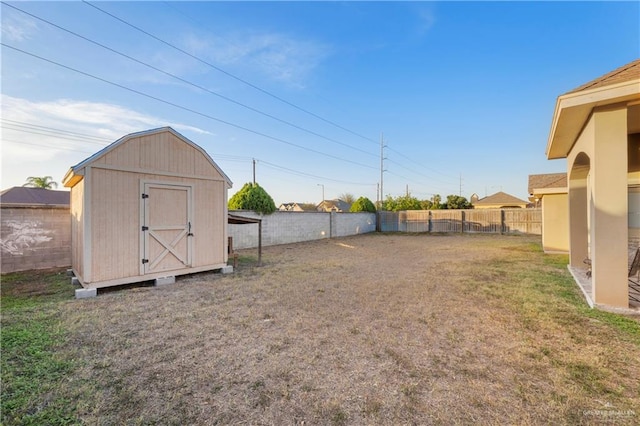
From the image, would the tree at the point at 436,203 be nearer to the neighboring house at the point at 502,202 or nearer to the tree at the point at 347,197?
the neighboring house at the point at 502,202

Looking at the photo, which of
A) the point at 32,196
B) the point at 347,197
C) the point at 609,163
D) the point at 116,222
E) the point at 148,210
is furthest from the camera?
the point at 347,197

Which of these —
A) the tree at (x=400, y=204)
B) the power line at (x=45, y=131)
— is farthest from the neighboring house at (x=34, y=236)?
the tree at (x=400, y=204)

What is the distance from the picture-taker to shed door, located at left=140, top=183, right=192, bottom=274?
546 centimetres

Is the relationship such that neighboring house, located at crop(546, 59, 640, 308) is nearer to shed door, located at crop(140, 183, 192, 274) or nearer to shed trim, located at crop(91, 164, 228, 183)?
shed trim, located at crop(91, 164, 228, 183)

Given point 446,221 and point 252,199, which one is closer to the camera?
point 252,199

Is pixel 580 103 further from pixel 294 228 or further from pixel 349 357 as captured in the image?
pixel 294 228

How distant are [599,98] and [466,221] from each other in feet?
54.1

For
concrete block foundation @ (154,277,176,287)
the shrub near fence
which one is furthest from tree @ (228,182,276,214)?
the shrub near fence

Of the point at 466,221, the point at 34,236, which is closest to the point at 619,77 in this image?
the point at 34,236

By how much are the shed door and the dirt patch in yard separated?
79 cm

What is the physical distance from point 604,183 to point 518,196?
35.8 meters

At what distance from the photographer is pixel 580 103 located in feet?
12.4

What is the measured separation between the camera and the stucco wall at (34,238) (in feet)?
20.9

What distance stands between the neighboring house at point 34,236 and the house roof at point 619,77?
450 inches
